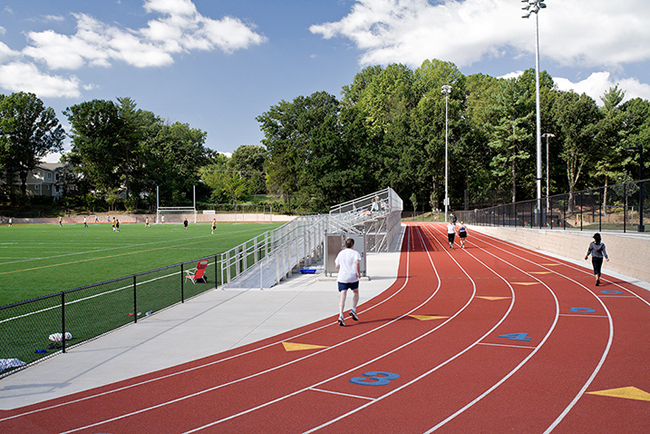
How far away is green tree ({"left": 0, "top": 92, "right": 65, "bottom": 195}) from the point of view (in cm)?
8531

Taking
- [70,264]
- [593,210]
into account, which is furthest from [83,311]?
[593,210]

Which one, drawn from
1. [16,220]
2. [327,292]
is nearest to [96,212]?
[16,220]

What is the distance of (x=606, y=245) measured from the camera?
17.3 meters

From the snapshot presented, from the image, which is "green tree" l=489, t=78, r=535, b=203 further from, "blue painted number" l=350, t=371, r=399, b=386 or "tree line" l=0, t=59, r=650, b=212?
"blue painted number" l=350, t=371, r=399, b=386

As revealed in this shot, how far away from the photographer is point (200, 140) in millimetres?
115750

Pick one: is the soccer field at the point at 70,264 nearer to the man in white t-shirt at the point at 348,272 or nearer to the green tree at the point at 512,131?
the man in white t-shirt at the point at 348,272

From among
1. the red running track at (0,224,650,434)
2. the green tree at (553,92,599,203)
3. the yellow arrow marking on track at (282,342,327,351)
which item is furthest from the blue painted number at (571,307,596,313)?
the green tree at (553,92,599,203)

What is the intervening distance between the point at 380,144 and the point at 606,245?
6691 centimetres

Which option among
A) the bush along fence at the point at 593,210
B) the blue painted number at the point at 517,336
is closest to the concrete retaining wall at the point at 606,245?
the bush along fence at the point at 593,210

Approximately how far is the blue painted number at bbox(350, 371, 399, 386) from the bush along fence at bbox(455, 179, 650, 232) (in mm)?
12565

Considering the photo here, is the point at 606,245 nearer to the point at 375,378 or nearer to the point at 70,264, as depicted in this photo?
the point at 375,378

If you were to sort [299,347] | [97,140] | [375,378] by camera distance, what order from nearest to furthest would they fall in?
[375,378] < [299,347] < [97,140]

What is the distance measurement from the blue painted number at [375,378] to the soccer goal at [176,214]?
261 feet

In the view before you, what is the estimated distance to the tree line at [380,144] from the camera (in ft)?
211
